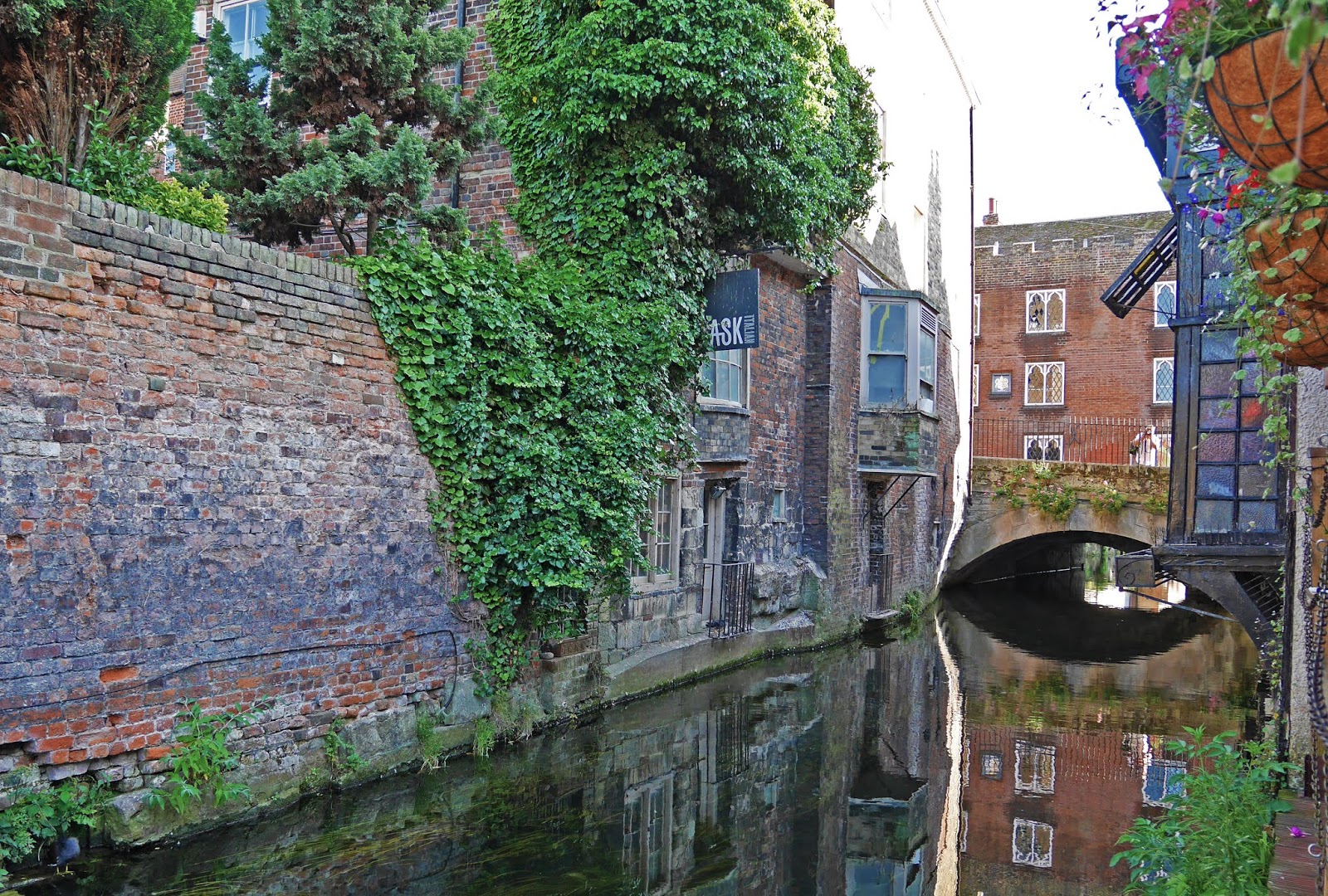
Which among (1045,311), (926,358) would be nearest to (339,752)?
(926,358)

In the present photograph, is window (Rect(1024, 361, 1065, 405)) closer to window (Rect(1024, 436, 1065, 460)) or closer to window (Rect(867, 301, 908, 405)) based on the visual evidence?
window (Rect(1024, 436, 1065, 460))

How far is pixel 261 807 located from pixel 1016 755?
22.0 feet

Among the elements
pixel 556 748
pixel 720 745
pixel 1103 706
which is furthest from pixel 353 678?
pixel 1103 706

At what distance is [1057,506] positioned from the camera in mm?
22594

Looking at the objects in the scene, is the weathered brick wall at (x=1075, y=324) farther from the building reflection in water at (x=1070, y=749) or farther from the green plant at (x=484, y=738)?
the green plant at (x=484, y=738)

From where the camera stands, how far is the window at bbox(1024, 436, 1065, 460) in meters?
32.8

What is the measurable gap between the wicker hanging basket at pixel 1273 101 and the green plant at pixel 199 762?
248 inches

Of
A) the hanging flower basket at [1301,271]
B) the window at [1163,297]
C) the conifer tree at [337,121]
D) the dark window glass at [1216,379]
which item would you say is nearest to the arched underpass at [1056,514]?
the window at [1163,297]

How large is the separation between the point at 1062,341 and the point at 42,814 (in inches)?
1263

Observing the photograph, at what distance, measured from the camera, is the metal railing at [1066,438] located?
98.0ft

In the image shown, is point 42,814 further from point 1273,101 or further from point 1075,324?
point 1075,324

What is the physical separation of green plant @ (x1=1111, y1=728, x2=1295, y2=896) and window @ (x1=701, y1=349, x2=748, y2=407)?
808cm

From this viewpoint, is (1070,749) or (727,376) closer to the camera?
(1070,749)

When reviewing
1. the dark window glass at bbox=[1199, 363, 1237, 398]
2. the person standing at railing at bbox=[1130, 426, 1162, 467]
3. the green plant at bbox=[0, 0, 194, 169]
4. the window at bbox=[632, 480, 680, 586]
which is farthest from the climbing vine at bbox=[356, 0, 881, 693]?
the person standing at railing at bbox=[1130, 426, 1162, 467]
